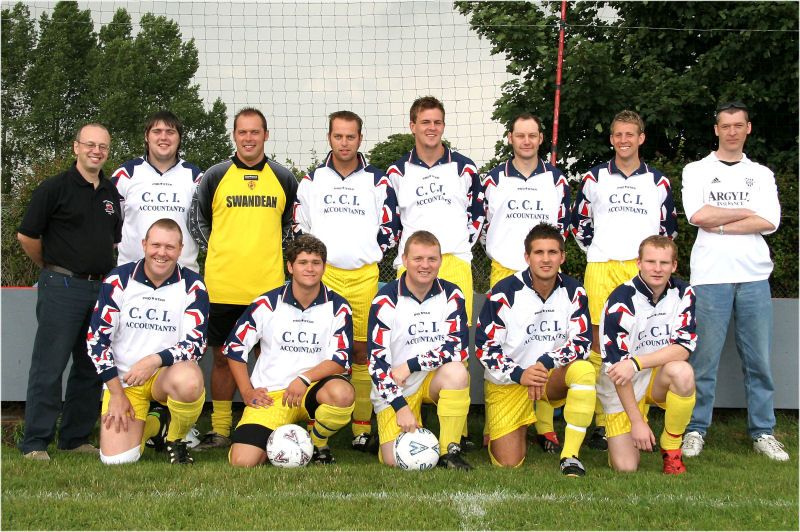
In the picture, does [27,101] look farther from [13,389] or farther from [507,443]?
[507,443]

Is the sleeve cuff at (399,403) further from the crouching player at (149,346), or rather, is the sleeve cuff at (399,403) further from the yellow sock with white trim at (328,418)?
the crouching player at (149,346)

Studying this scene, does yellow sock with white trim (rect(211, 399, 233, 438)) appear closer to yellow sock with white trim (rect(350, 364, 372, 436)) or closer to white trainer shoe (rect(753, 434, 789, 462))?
yellow sock with white trim (rect(350, 364, 372, 436))

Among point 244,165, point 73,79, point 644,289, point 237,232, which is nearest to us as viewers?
point 644,289

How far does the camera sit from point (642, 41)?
7992 mm

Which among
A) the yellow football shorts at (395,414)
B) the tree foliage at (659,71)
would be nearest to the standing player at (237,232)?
the yellow football shorts at (395,414)

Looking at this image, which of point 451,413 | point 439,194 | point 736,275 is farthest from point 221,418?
point 736,275

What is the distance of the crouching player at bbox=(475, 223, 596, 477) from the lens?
12.7ft

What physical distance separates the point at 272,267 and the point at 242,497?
1.57 m

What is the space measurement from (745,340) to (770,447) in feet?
2.15

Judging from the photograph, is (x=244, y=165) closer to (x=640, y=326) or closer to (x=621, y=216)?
(x=621, y=216)

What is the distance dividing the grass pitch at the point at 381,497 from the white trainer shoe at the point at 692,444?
30cm

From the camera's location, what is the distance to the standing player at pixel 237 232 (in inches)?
168

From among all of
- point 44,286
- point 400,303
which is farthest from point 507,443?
point 44,286

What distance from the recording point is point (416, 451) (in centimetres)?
362
